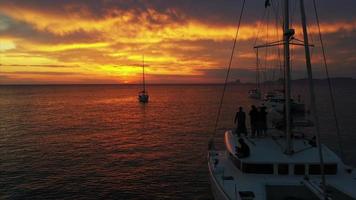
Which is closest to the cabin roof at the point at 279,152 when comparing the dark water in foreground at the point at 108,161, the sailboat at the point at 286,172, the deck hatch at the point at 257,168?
the sailboat at the point at 286,172

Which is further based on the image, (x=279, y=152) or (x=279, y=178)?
(x=279, y=152)

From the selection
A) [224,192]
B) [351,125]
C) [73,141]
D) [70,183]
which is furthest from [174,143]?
[351,125]

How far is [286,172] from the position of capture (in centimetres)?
1574

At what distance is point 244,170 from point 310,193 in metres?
3.24

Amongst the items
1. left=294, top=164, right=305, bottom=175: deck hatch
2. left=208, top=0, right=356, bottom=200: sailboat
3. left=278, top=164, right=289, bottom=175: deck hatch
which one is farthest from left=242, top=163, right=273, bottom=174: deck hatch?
left=294, top=164, right=305, bottom=175: deck hatch

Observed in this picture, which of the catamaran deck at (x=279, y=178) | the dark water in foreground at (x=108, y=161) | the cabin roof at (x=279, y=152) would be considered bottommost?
the dark water in foreground at (x=108, y=161)

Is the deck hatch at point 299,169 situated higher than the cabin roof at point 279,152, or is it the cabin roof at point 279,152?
the cabin roof at point 279,152

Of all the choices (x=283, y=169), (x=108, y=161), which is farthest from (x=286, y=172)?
(x=108, y=161)

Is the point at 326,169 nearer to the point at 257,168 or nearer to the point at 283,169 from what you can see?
the point at 283,169

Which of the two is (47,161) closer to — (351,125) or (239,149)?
(239,149)

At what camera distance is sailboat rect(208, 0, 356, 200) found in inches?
544

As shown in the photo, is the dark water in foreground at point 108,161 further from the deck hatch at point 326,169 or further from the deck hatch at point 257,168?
the deck hatch at point 326,169

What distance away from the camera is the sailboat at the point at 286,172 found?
45.3ft

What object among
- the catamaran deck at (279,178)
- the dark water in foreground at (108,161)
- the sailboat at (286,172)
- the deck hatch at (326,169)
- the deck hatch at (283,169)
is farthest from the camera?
the dark water in foreground at (108,161)
